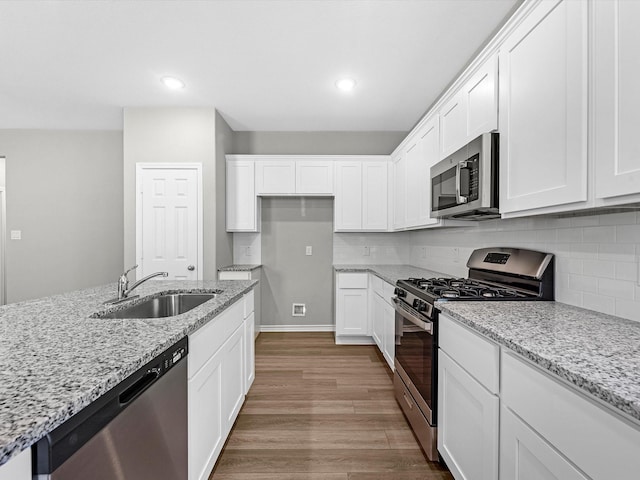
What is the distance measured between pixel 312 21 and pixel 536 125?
1.54m

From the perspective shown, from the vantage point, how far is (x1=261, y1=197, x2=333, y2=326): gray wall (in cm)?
428

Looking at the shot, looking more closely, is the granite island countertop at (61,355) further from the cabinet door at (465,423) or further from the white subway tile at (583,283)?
the white subway tile at (583,283)

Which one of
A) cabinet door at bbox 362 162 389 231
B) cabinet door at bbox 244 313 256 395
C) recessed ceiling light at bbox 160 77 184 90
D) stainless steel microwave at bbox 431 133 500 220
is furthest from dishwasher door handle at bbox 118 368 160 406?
cabinet door at bbox 362 162 389 231

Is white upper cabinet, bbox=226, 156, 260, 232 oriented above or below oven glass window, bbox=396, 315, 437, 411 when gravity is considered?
above

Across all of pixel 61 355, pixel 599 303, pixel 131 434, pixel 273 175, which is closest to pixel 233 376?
pixel 131 434

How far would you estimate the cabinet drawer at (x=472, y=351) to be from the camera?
1.20 m

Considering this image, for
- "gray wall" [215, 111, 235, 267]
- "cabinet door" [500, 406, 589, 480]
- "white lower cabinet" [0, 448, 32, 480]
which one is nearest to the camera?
"white lower cabinet" [0, 448, 32, 480]

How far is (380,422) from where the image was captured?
217 cm

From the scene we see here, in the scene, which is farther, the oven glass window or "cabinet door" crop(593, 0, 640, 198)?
the oven glass window

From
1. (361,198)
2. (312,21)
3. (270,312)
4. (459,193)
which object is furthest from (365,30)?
(270,312)

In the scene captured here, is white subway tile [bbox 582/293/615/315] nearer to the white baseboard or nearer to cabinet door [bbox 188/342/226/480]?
cabinet door [bbox 188/342/226/480]

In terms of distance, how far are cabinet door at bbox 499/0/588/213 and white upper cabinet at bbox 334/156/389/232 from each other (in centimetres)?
230

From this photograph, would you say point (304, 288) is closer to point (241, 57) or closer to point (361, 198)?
point (361, 198)

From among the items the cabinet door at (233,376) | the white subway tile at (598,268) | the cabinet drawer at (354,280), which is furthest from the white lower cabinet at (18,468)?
the cabinet drawer at (354,280)
